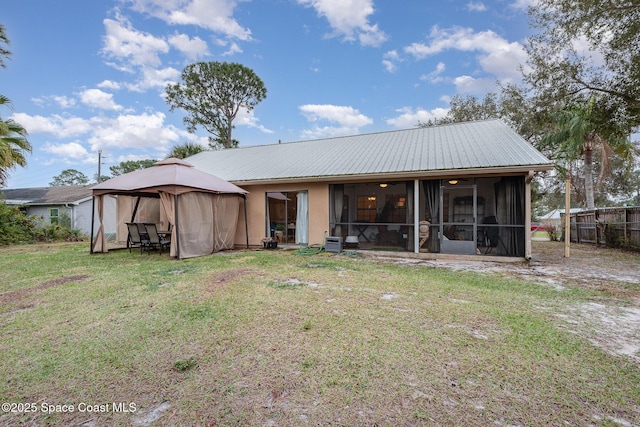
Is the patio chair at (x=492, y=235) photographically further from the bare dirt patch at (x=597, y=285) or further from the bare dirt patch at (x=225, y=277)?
the bare dirt patch at (x=225, y=277)

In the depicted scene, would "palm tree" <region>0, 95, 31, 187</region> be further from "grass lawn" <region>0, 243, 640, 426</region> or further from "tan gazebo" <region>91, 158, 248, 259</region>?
"grass lawn" <region>0, 243, 640, 426</region>

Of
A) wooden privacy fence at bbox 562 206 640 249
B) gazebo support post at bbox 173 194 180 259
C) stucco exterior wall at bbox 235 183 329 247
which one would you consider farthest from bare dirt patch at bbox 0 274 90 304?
wooden privacy fence at bbox 562 206 640 249

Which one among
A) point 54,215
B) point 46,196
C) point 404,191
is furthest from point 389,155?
point 46,196

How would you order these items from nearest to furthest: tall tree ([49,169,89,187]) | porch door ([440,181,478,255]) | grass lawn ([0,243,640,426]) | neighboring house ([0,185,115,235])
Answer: grass lawn ([0,243,640,426]) < porch door ([440,181,478,255]) < neighboring house ([0,185,115,235]) < tall tree ([49,169,89,187])

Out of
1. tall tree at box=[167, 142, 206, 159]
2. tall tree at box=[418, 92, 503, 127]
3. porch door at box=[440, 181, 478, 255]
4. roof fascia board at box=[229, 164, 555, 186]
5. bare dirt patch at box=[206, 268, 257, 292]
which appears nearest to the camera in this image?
bare dirt patch at box=[206, 268, 257, 292]

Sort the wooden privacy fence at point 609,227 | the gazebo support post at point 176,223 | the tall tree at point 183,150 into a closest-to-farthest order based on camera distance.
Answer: the gazebo support post at point 176,223, the wooden privacy fence at point 609,227, the tall tree at point 183,150

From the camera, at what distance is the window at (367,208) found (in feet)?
32.6

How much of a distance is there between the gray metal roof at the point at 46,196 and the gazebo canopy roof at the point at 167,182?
891cm

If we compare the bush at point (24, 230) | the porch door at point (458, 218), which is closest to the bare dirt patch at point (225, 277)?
the porch door at point (458, 218)

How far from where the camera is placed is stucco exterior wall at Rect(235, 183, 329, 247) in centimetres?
962

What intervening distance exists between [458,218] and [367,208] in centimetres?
302

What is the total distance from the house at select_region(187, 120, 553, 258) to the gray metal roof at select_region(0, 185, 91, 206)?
9216mm

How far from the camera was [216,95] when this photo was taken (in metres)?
21.4

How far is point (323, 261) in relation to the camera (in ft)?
24.7
